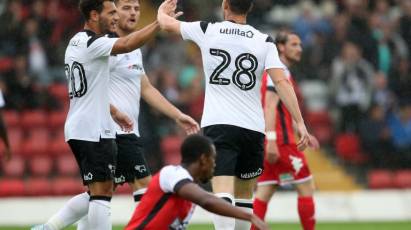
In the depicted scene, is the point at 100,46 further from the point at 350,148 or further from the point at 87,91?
the point at 350,148

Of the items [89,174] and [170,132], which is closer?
[89,174]

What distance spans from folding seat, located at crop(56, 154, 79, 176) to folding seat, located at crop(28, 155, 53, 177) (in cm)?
18

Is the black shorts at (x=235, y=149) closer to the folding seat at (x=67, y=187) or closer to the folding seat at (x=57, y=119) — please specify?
the folding seat at (x=67, y=187)

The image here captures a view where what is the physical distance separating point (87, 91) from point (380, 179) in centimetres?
943

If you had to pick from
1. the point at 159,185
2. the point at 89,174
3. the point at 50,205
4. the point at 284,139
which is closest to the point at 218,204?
the point at 159,185

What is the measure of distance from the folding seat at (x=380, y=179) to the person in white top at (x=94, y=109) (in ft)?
29.9

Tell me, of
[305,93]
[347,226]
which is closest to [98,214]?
[347,226]

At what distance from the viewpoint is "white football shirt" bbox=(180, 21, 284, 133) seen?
8.80 metres

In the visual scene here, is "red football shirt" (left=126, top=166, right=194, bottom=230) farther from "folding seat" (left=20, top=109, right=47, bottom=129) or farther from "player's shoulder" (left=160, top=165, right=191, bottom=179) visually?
"folding seat" (left=20, top=109, right=47, bottom=129)

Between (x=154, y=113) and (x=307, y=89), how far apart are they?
3184 mm

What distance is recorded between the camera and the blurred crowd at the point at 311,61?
57.7ft

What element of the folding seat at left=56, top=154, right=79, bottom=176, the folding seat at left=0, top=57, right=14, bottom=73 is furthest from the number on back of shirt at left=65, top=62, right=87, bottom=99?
the folding seat at left=0, top=57, right=14, bottom=73

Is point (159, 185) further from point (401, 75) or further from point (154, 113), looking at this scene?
point (401, 75)

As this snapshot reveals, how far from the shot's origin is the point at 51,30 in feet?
64.8
